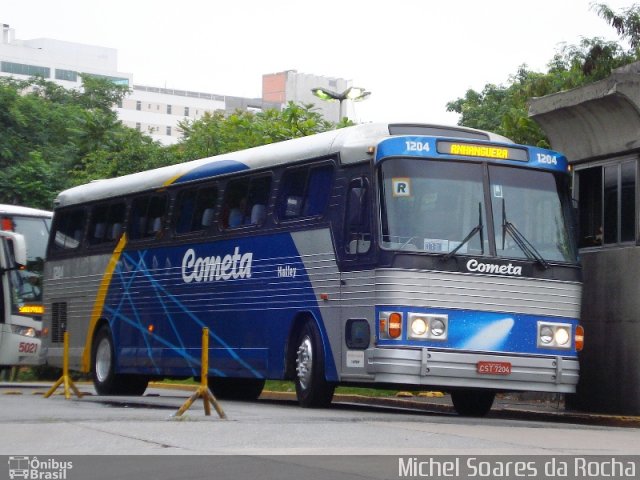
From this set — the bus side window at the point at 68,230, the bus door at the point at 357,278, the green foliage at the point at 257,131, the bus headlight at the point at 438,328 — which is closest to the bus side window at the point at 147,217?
the bus side window at the point at 68,230

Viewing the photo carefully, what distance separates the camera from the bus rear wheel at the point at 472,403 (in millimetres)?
18734

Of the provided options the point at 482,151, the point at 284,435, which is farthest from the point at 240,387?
the point at 284,435

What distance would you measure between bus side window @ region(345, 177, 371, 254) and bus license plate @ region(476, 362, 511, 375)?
1.91 meters

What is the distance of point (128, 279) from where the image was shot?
23672mm

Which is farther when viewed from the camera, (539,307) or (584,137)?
(584,137)

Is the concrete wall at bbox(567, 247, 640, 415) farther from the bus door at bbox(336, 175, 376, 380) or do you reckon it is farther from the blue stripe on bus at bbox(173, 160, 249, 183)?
the blue stripe on bus at bbox(173, 160, 249, 183)

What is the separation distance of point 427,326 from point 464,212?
1.46 m

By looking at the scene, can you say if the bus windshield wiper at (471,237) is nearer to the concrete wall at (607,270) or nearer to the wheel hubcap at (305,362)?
the wheel hubcap at (305,362)
